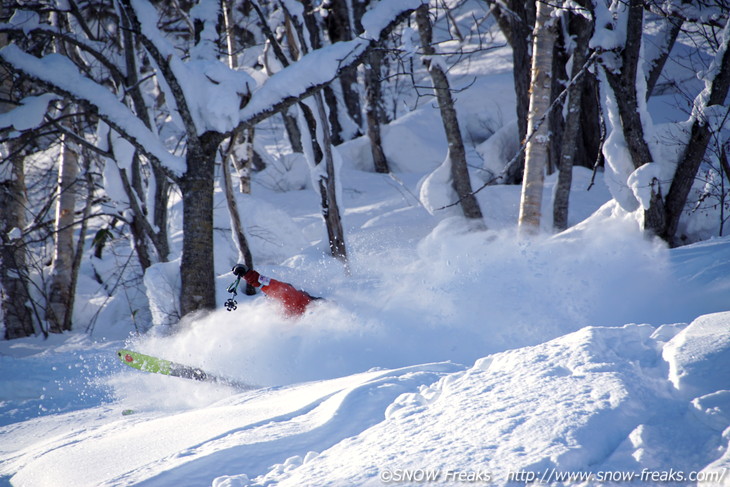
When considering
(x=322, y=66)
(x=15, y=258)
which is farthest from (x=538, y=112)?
(x=15, y=258)

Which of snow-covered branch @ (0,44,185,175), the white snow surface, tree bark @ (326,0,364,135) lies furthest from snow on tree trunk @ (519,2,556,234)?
snow-covered branch @ (0,44,185,175)

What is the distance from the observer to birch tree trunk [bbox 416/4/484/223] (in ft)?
28.7

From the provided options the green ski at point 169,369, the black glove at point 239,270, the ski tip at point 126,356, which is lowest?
the green ski at point 169,369

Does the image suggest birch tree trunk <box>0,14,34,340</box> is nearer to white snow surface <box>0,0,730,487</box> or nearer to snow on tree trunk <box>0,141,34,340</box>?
snow on tree trunk <box>0,141,34,340</box>

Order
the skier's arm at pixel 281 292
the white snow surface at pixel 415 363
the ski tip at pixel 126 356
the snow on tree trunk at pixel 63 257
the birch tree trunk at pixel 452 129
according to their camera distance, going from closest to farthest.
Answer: the white snow surface at pixel 415 363 → the skier's arm at pixel 281 292 → the ski tip at pixel 126 356 → the birch tree trunk at pixel 452 129 → the snow on tree trunk at pixel 63 257

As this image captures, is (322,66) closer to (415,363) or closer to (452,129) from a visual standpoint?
(452,129)

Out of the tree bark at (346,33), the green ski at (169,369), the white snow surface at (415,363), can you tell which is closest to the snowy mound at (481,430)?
the white snow surface at (415,363)

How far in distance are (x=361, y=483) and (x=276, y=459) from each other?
659 mm

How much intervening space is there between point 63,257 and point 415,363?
8355 mm

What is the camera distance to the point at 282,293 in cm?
620

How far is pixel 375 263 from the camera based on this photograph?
27.8 ft

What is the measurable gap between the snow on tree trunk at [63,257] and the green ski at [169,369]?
5174 mm

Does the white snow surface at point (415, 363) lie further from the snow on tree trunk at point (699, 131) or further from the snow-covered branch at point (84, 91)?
the snow on tree trunk at point (699, 131)

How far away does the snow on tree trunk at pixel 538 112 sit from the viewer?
24.9 feet
